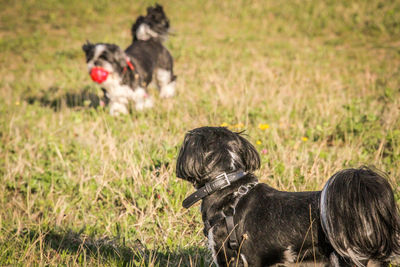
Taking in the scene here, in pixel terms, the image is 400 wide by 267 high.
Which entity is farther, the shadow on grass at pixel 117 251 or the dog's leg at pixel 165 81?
the dog's leg at pixel 165 81

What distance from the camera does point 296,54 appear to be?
37.1 ft

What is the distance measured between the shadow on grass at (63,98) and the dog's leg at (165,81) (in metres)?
1.30

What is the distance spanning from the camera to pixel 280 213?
2357mm

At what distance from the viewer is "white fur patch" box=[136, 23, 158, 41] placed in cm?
848

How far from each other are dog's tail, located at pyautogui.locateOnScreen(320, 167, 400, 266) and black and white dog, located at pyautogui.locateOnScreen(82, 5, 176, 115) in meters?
5.19

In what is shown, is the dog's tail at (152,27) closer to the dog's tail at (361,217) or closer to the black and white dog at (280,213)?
the black and white dog at (280,213)

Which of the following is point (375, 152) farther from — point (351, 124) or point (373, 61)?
point (373, 61)

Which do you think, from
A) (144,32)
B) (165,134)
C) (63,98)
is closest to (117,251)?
(165,134)

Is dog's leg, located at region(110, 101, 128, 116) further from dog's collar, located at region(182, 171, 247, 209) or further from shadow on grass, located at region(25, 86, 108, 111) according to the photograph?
dog's collar, located at region(182, 171, 247, 209)

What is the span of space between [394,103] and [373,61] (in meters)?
5.25

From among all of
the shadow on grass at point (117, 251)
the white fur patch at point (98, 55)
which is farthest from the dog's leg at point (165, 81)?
the shadow on grass at point (117, 251)

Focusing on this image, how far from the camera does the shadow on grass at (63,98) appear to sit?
807 centimetres

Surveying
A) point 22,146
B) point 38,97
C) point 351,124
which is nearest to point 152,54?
point 38,97

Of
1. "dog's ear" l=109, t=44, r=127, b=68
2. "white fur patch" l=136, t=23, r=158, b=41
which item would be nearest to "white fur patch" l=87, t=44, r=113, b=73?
"dog's ear" l=109, t=44, r=127, b=68
